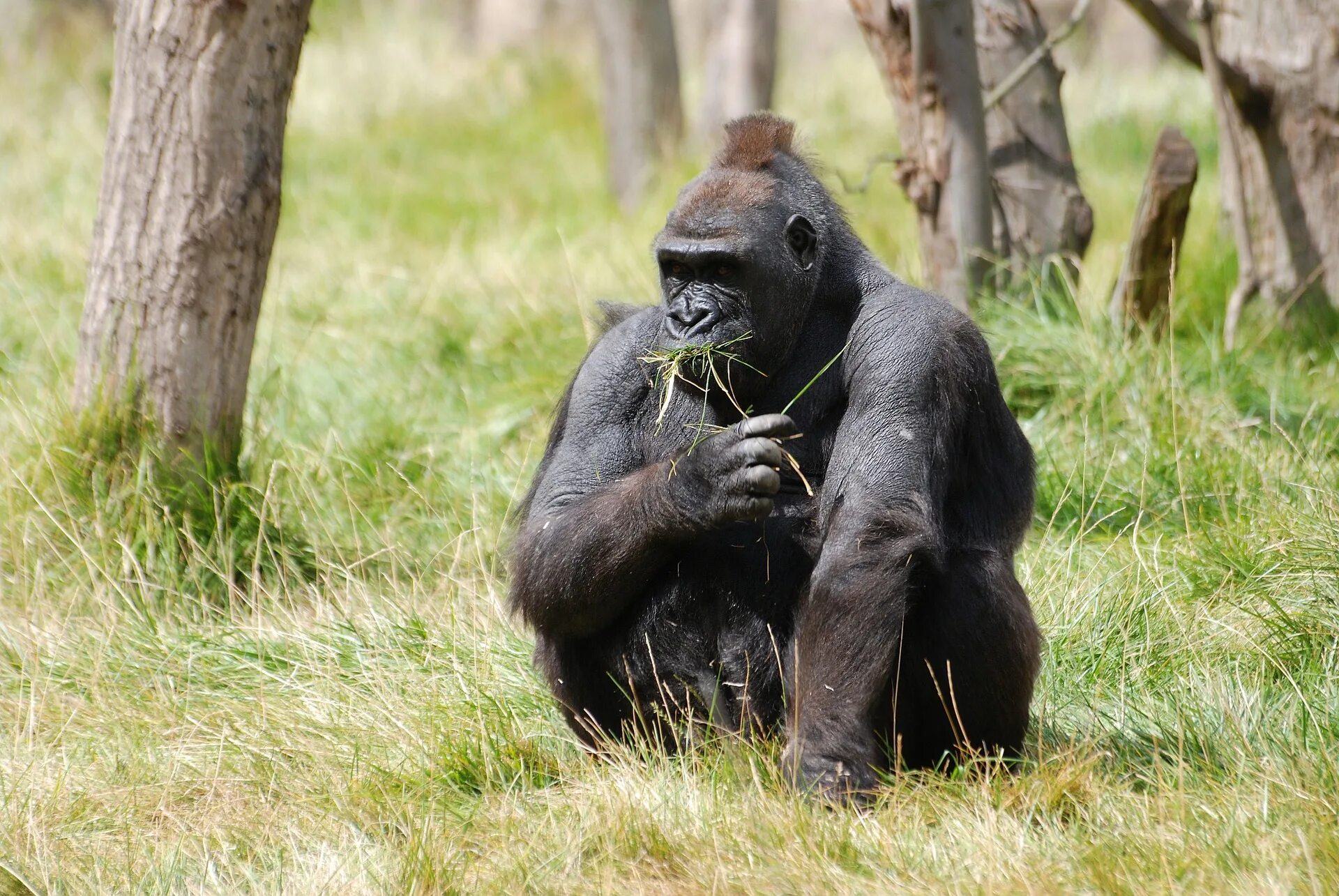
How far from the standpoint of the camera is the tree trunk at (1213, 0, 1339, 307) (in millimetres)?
6660

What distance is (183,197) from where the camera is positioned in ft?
16.0

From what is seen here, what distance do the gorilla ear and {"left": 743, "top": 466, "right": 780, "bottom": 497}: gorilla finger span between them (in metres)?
0.75

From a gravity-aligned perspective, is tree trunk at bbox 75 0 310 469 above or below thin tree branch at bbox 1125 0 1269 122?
below

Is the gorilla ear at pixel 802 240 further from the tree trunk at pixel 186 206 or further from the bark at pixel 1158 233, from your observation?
the bark at pixel 1158 233

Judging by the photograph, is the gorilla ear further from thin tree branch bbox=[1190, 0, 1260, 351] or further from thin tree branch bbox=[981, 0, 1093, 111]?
thin tree branch bbox=[1190, 0, 1260, 351]

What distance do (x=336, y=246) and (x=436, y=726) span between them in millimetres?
6912

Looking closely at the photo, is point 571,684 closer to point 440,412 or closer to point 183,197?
point 183,197

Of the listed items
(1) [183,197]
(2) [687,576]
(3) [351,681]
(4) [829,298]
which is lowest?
(3) [351,681]

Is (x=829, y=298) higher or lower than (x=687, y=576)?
higher

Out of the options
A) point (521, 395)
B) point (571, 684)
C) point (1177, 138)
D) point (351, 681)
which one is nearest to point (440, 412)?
point (521, 395)

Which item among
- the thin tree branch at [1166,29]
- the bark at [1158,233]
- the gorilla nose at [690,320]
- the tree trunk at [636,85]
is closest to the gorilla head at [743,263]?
the gorilla nose at [690,320]

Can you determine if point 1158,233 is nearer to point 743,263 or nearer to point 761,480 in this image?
point 743,263

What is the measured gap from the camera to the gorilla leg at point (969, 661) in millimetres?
3574

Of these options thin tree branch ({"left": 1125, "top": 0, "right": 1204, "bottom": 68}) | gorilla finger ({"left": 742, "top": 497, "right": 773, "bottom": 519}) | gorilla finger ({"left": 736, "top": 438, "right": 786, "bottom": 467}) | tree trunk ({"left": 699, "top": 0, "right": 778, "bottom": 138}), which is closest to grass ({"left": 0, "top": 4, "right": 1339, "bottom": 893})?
gorilla finger ({"left": 742, "top": 497, "right": 773, "bottom": 519})
